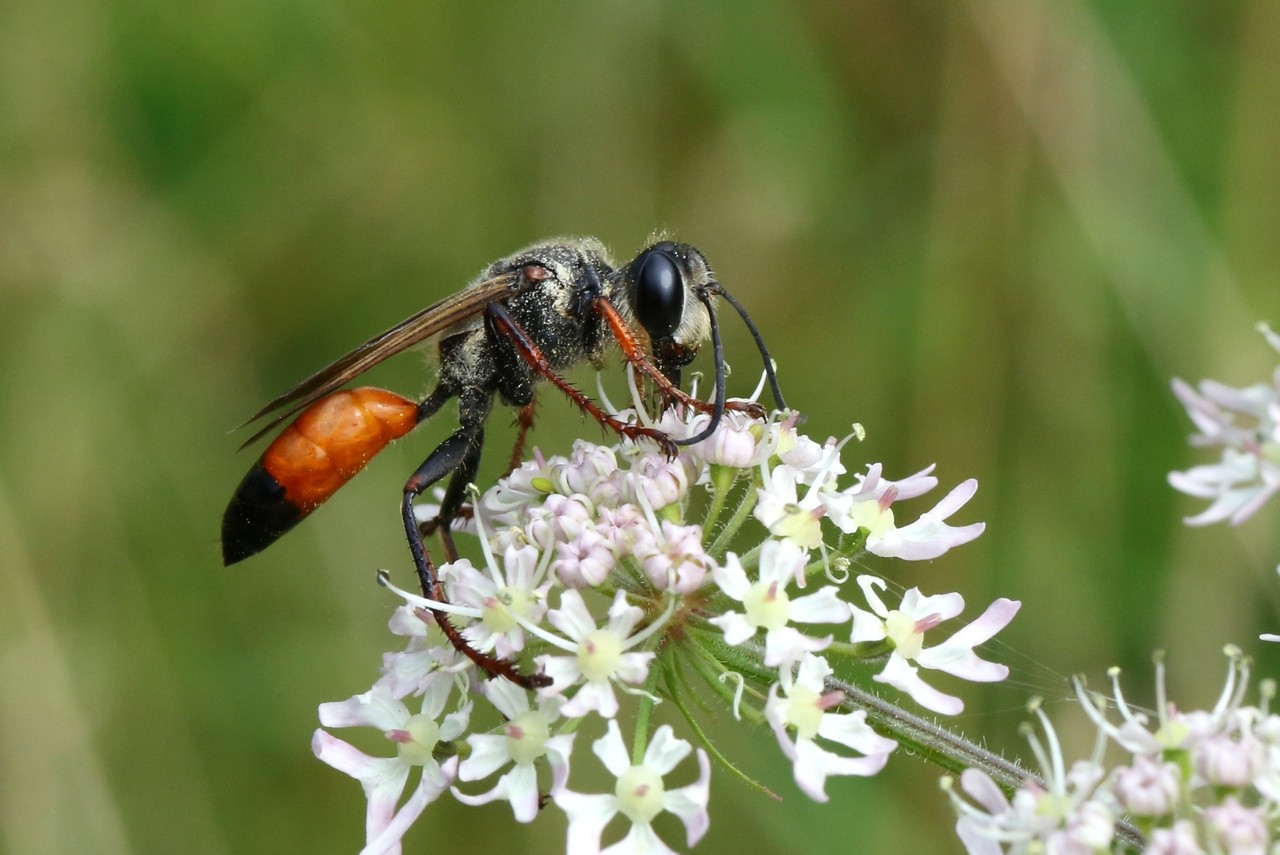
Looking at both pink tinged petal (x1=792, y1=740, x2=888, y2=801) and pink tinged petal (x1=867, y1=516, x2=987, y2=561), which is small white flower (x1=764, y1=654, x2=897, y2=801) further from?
pink tinged petal (x1=867, y1=516, x2=987, y2=561)

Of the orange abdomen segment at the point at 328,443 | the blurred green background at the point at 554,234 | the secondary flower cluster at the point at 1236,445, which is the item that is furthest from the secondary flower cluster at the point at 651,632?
the blurred green background at the point at 554,234

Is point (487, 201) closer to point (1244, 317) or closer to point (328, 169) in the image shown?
point (328, 169)

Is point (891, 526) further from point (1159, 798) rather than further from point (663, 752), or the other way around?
point (1159, 798)

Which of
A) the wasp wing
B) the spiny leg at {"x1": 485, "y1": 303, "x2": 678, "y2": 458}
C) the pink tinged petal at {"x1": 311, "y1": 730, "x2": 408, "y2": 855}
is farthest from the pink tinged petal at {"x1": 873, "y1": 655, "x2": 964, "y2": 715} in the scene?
the wasp wing

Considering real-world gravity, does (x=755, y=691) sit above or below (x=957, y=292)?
below

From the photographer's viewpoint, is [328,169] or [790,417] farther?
[328,169]

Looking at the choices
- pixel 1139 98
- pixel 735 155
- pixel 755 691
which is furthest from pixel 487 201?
pixel 755 691

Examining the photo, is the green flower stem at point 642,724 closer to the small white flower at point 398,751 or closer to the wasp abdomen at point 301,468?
the small white flower at point 398,751
